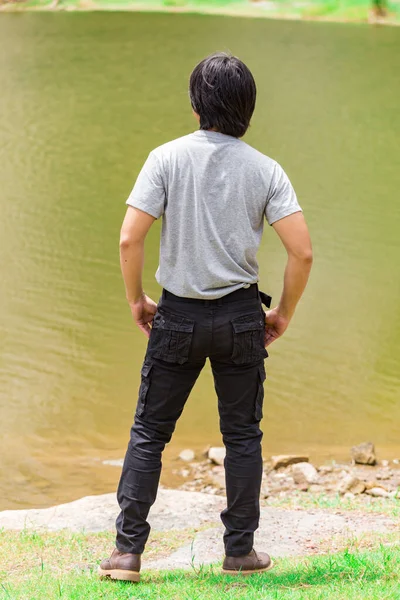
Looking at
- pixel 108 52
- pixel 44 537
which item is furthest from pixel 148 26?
pixel 44 537

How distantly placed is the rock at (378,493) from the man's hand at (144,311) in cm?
239

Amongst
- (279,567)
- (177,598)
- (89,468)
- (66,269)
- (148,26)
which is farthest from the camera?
(148,26)

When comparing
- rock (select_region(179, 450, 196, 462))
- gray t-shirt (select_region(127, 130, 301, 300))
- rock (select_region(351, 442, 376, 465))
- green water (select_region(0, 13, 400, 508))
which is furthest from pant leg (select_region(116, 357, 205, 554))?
rock (select_region(351, 442, 376, 465))

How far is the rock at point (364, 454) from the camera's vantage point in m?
5.44

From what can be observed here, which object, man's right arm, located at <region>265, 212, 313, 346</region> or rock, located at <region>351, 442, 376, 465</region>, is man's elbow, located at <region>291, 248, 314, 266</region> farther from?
rock, located at <region>351, 442, 376, 465</region>

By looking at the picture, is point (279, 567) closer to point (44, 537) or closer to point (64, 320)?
point (44, 537)

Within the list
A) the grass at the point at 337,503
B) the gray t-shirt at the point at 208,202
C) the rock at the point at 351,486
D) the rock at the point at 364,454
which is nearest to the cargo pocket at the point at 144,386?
the gray t-shirt at the point at 208,202

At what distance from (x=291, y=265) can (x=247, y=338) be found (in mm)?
295

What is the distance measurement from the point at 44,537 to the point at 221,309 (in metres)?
1.40

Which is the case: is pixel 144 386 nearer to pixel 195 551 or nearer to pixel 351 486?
pixel 195 551

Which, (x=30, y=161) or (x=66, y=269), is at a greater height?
(x=30, y=161)

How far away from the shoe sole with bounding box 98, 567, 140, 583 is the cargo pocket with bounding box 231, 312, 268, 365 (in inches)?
31.5

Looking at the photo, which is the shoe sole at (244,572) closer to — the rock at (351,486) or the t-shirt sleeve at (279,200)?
the t-shirt sleeve at (279,200)

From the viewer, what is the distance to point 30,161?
41.2ft
